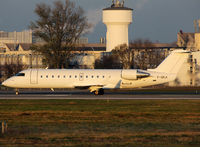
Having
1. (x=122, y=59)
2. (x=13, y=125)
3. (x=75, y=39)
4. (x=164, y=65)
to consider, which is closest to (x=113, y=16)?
(x=122, y=59)

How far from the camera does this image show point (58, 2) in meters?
80.7

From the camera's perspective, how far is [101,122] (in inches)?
1165

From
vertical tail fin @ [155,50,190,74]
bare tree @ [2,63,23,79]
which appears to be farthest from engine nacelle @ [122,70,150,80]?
bare tree @ [2,63,23,79]

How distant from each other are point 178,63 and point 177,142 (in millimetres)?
30249

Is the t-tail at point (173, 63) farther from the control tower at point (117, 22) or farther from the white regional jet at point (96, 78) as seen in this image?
the control tower at point (117, 22)

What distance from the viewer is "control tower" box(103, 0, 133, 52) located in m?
111

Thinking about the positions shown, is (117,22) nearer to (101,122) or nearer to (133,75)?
(133,75)

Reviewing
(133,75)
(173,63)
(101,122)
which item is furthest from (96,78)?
(101,122)

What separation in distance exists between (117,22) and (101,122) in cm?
8346

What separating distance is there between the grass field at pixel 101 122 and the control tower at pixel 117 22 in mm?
69583

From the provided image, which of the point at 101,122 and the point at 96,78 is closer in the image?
the point at 101,122

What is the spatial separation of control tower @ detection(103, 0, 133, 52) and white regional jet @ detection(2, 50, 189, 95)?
6034 centimetres

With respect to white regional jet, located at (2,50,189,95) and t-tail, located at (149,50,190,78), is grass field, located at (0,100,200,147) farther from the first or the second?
t-tail, located at (149,50,190,78)

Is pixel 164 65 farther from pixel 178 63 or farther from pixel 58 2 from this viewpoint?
pixel 58 2
